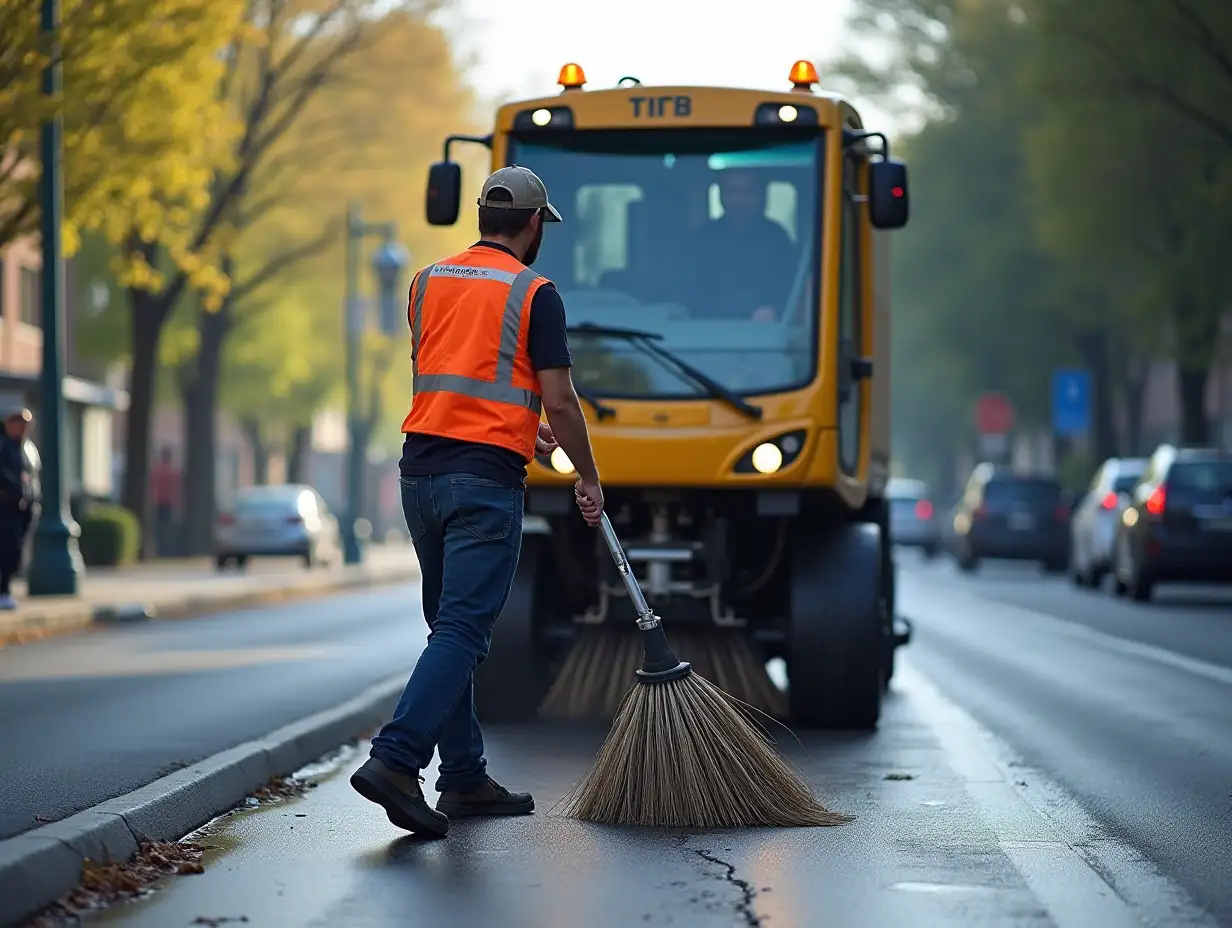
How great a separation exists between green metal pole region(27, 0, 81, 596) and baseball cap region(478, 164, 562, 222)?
45.8 ft

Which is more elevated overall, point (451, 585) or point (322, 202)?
point (322, 202)

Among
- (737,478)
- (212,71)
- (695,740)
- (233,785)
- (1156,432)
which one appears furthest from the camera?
(1156,432)

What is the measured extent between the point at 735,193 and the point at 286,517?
29385 mm

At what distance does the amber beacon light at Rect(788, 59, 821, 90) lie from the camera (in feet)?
40.5

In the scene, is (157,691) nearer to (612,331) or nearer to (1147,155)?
(612,331)

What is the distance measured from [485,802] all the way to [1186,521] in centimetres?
1900

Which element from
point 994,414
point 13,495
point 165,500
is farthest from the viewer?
point 994,414

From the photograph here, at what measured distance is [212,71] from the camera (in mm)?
25562

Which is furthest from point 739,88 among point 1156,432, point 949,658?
point 1156,432

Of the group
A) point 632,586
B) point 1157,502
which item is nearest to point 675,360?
point 632,586

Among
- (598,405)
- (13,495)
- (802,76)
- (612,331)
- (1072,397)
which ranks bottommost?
(13,495)

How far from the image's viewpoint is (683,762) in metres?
8.04

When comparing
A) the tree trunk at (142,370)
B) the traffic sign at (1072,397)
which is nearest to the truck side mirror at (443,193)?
the tree trunk at (142,370)

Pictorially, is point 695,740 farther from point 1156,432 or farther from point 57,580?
point 1156,432
